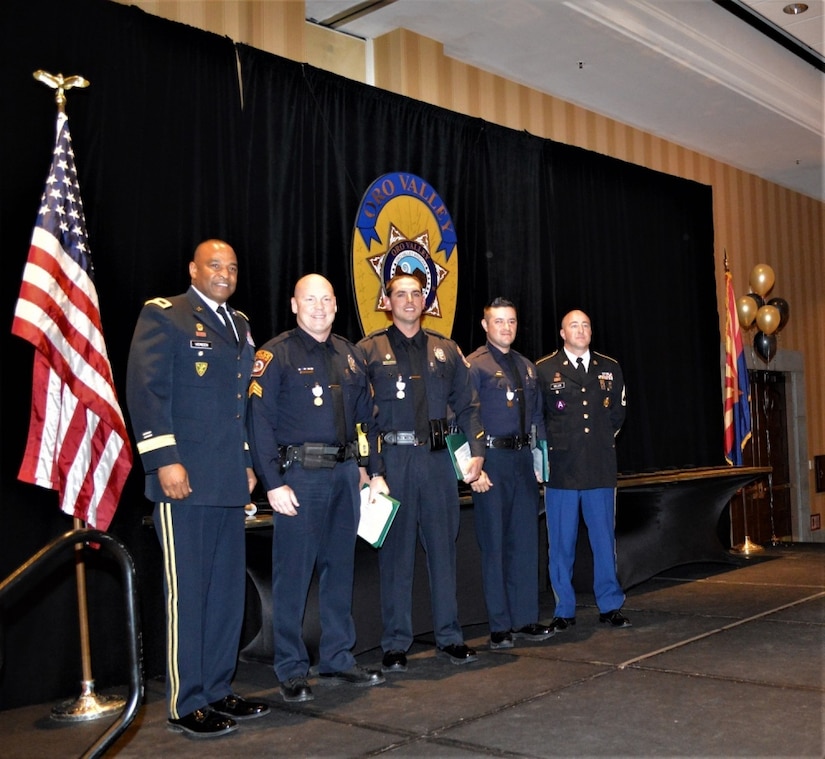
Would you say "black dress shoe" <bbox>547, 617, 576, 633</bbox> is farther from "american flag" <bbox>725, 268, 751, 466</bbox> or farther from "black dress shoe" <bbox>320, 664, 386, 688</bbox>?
"american flag" <bbox>725, 268, 751, 466</bbox>

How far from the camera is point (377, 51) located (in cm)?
641

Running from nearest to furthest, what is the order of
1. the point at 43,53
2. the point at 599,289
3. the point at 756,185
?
the point at 43,53 → the point at 599,289 → the point at 756,185

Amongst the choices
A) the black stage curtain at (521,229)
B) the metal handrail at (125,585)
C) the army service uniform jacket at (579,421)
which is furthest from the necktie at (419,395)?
the metal handrail at (125,585)

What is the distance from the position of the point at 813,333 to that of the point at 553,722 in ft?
28.9

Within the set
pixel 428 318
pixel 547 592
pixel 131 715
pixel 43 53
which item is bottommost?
pixel 547 592

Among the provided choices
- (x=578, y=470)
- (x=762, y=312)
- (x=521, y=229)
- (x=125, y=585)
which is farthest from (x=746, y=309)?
(x=125, y=585)

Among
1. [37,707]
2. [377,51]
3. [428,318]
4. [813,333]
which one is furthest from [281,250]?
[813,333]

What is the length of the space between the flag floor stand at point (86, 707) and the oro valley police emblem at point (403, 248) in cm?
263

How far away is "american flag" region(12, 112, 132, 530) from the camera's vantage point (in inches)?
147

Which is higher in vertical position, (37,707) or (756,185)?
(756,185)

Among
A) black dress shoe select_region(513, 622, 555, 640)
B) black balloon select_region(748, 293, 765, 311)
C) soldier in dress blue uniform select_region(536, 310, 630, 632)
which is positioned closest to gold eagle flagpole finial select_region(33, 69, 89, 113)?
soldier in dress blue uniform select_region(536, 310, 630, 632)

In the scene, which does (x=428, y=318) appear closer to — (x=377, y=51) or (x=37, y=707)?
(x=377, y=51)

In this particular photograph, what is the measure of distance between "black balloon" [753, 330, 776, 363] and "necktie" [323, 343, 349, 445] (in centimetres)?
670

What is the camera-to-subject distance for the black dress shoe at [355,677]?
377cm
